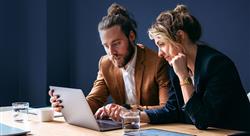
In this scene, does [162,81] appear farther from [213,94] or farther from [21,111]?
[21,111]

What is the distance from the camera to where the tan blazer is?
2.16 metres

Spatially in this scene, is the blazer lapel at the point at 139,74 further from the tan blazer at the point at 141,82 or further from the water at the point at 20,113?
the water at the point at 20,113

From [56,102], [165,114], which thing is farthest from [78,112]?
[165,114]

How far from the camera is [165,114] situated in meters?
1.84

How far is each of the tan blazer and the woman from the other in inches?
9.6

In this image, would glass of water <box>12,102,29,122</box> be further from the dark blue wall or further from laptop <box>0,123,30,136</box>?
the dark blue wall

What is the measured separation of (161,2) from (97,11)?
83cm

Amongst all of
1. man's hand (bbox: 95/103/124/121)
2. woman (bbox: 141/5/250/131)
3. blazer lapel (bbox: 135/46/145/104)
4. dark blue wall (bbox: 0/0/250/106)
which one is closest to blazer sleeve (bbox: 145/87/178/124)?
woman (bbox: 141/5/250/131)

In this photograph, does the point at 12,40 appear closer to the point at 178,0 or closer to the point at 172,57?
the point at 178,0

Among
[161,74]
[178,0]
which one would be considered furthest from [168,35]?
[178,0]

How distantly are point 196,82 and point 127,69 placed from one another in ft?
1.99

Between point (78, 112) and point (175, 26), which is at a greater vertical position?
point (175, 26)

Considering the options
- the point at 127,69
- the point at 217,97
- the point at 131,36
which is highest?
the point at 131,36

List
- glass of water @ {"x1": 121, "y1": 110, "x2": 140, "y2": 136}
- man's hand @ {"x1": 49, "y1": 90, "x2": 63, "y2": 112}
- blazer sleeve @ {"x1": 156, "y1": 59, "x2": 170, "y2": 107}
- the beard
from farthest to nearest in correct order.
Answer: the beard → blazer sleeve @ {"x1": 156, "y1": 59, "x2": 170, "y2": 107} → man's hand @ {"x1": 49, "y1": 90, "x2": 63, "y2": 112} → glass of water @ {"x1": 121, "y1": 110, "x2": 140, "y2": 136}
